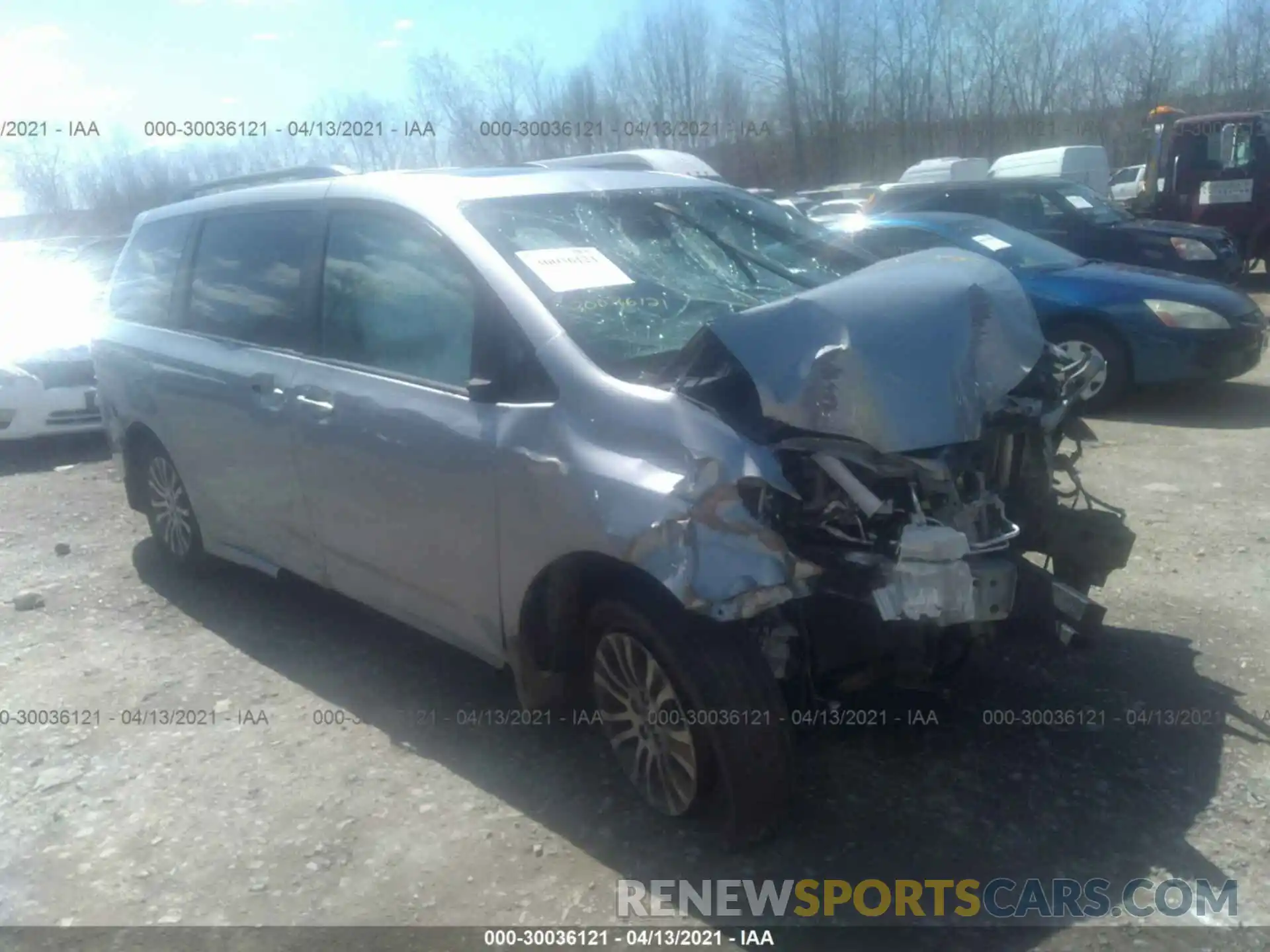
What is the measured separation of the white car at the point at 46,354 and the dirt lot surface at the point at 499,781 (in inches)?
150

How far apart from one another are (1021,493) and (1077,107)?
3202 cm

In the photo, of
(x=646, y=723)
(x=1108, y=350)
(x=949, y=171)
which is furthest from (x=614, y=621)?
(x=949, y=171)

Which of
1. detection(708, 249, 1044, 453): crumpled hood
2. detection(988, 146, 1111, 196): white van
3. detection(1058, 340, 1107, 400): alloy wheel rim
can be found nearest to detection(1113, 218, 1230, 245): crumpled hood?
detection(1058, 340, 1107, 400): alloy wheel rim

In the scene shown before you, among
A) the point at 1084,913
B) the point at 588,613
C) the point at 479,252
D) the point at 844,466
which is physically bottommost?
the point at 1084,913

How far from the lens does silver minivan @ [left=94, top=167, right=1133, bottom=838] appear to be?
2.97 metres

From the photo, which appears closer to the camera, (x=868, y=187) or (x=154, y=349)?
(x=154, y=349)

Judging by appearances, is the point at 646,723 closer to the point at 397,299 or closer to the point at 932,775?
the point at 932,775

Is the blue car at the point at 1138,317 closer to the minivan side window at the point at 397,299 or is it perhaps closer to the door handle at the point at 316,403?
the minivan side window at the point at 397,299

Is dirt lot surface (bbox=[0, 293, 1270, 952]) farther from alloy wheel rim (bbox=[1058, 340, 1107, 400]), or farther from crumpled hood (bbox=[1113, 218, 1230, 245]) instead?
crumpled hood (bbox=[1113, 218, 1230, 245])

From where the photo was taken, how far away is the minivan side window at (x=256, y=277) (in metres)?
4.31

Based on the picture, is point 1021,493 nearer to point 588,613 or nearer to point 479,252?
point 588,613

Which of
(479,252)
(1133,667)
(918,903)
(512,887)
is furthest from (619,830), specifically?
(1133,667)

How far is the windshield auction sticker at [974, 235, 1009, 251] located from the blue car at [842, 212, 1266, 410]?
1 cm

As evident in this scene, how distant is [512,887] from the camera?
309 cm
